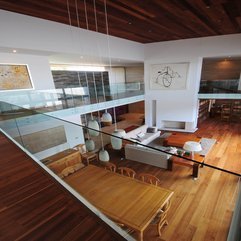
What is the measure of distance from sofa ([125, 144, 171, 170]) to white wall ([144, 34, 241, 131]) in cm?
480

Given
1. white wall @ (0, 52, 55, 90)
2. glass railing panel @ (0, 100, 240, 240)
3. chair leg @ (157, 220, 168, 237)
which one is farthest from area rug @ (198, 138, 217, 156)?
white wall @ (0, 52, 55, 90)

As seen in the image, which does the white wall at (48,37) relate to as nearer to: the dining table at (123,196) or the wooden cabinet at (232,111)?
the dining table at (123,196)

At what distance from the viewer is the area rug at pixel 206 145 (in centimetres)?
732

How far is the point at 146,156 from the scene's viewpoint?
21.8 feet

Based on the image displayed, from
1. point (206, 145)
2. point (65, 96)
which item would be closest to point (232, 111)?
point (206, 145)

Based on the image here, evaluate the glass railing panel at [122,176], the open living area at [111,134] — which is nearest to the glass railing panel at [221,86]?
the open living area at [111,134]

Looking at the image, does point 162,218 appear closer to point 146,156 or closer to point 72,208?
point 72,208

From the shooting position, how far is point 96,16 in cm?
471

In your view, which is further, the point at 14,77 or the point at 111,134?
the point at 14,77

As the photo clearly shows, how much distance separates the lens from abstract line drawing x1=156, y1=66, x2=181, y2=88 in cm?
997

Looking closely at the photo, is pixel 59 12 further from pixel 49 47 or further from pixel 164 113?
pixel 164 113

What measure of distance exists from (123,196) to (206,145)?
6.08m

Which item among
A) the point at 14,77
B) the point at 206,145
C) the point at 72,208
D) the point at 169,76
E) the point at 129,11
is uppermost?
the point at 129,11

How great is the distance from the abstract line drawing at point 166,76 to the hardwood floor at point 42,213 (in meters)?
9.36
